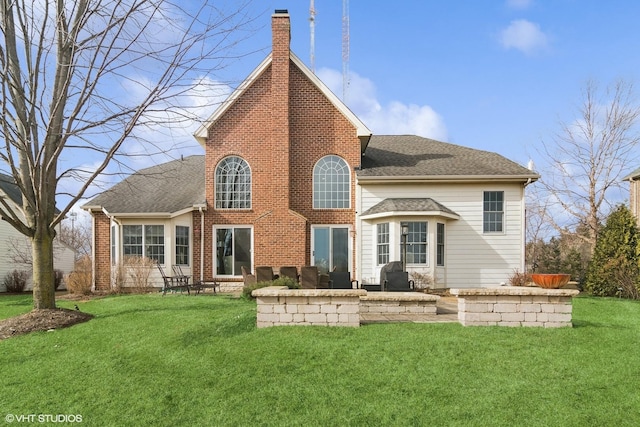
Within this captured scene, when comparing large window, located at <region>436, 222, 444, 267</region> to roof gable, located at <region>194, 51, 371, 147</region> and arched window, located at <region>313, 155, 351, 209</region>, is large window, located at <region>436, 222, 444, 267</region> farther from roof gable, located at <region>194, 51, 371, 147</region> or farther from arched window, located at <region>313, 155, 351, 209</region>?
roof gable, located at <region>194, 51, 371, 147</region>

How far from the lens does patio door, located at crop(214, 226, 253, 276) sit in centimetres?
1677

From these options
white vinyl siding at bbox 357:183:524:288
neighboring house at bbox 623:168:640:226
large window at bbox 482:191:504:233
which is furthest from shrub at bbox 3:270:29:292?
neighboring house at bbox 623:168:640:226

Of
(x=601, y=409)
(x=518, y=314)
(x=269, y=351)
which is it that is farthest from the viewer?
(x=518, y=314)

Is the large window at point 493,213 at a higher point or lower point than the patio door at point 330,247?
higher

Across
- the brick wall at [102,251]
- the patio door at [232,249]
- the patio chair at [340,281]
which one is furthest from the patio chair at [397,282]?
the brick wall at [102,251]

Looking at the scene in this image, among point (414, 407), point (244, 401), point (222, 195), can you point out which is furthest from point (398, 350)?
point (222, 195)

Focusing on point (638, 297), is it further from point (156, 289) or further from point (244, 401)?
point (156, 289)

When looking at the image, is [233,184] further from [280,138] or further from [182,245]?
[182,245]

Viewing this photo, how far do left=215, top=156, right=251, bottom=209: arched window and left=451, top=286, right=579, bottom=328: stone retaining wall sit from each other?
35.8 feet

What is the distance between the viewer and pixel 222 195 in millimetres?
16953

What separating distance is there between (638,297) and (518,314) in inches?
434

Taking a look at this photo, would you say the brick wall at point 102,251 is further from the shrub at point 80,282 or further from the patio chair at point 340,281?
the patio chair at point 340,281

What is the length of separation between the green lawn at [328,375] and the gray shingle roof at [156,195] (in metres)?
9.15

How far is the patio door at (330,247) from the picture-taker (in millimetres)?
16719
